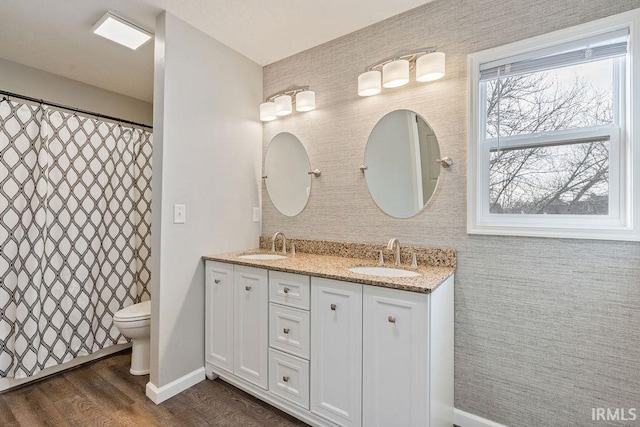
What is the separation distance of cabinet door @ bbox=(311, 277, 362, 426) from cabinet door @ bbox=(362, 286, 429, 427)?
44 millimetres

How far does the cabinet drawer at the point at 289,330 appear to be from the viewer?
1.68 meters

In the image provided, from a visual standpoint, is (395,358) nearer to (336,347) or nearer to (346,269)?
(336,347)

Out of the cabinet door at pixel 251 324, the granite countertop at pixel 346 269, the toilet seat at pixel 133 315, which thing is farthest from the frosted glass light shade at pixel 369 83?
the toilet seat at pixel 133 315

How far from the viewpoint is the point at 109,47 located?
2289 millimetres

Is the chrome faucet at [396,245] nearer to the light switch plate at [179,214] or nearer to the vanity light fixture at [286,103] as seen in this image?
the vanity light fixture at [286,103]

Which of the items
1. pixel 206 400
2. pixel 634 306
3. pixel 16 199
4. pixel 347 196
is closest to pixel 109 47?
pixel 16 199

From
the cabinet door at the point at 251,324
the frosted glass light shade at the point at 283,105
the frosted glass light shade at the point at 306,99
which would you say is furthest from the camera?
the frosted glass light shade at the point at 283,105

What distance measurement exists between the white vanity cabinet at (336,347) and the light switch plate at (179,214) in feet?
1.25

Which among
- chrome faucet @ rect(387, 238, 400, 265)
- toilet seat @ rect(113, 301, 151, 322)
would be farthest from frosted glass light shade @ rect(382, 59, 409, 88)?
toilet seat @ rect(113, 301, 151, 322)

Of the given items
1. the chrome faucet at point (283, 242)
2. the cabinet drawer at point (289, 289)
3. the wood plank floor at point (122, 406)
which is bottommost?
the wood plank floor at point (122, 406)

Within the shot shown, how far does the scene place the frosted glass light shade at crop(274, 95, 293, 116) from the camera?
241cm

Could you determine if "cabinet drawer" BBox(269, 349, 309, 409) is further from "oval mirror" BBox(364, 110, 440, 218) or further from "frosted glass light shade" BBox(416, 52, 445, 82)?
"frosted glass light shade" BBox(416, 52, 445, 82)

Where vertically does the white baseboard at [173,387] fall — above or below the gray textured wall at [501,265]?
below

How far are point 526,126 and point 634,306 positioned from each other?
969mm
